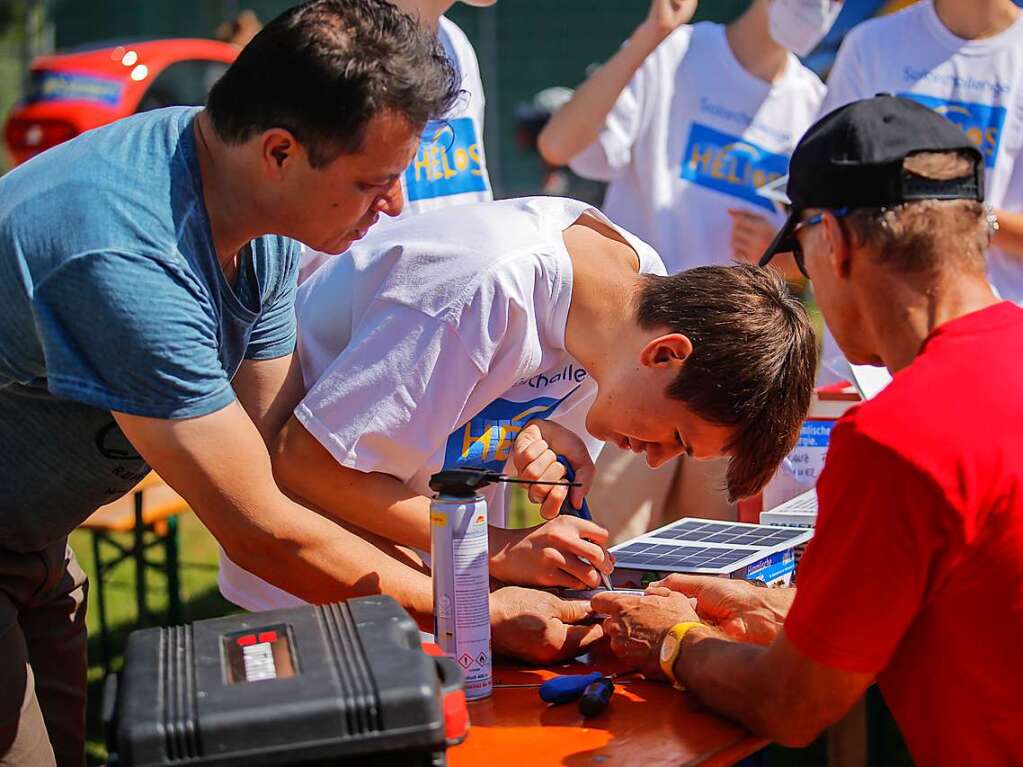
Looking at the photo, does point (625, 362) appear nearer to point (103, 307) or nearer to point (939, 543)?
point (939, 543)

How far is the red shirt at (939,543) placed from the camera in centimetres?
159

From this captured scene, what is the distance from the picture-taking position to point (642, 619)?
2.13 metres

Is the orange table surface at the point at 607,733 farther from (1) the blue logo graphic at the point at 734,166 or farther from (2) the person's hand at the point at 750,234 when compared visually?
(1) the blue logo graphic at the point at 734,166

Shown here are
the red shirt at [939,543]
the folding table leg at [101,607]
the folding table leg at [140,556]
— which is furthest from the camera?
the folding table leg at [101,607]

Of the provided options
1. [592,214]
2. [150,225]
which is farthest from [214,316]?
[592,214]

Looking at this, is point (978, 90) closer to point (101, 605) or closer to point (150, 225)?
point (150, 225)

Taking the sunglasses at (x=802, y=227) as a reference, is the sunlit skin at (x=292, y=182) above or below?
above

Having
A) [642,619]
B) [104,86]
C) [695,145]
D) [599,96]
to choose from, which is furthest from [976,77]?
[104,86]

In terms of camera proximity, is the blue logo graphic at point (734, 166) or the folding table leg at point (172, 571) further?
the folding table leg at point (172, 571)

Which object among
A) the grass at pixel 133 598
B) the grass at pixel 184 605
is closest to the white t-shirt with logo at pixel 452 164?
the grass at pixel 184 605

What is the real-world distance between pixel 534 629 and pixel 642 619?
0.57 feet

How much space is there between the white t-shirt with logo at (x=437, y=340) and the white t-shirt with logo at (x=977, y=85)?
1.56 m

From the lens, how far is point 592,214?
2.51 metres

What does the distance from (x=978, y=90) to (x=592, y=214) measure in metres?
1.58
